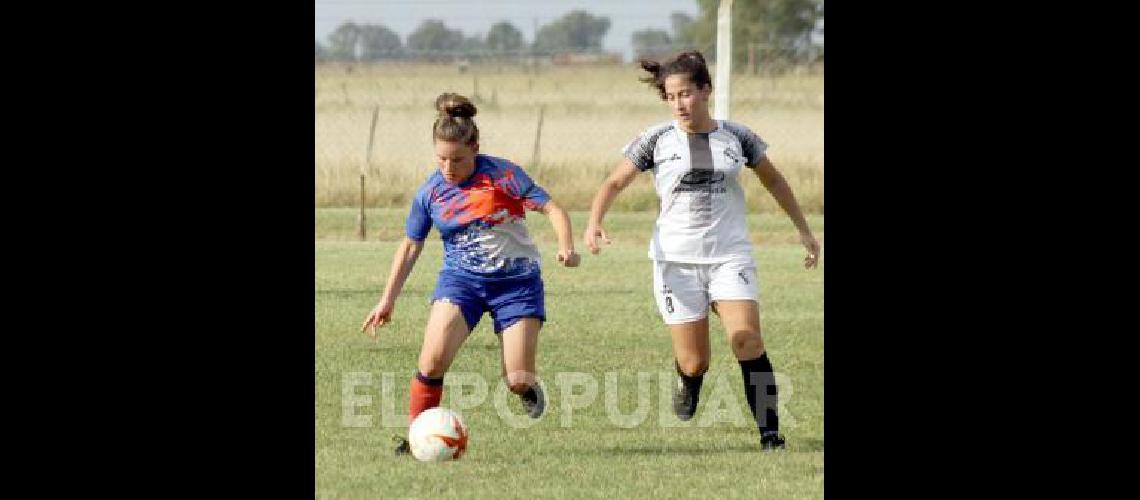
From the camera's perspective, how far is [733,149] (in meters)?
8.41

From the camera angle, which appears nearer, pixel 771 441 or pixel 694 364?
pixel 771 441

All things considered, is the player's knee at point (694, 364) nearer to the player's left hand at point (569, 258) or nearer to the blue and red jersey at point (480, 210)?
the blue and red jersey at point (480, 210)

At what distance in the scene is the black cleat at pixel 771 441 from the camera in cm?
843

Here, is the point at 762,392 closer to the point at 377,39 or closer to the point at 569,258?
the point at 569,258

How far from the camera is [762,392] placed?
841 centimetres

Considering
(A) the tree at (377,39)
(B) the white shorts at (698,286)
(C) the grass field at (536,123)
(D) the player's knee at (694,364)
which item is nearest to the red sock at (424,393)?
(B) the white shorts at (698,286)

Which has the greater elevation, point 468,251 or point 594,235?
point 594,235

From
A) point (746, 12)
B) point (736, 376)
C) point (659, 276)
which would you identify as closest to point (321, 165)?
point (736, 376)

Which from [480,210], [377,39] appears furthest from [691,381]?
[377,39]

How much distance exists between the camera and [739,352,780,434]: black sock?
839 centimetres

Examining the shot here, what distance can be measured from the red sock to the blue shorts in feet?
1.05

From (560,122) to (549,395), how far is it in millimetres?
19721

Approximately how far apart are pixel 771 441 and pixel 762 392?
0.24m

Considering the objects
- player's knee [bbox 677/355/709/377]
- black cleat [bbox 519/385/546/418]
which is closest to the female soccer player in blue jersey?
black cleat [bbox 519/385/546/418]
